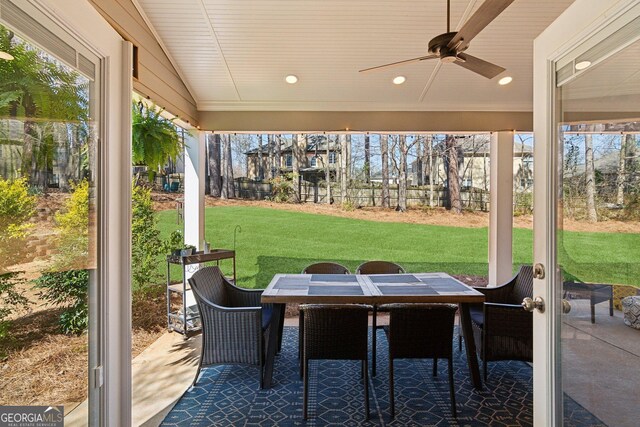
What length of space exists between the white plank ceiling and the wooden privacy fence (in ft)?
5.45

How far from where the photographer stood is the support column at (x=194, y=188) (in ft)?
14.7

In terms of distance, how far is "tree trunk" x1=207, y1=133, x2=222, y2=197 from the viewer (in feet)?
18.9

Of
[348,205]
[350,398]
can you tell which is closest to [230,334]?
[350,398]

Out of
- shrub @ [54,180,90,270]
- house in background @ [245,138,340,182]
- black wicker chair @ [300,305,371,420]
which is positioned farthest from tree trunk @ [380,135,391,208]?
shrub @ [54,180,90,270]

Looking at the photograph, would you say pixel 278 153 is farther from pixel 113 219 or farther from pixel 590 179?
pixel 590 179

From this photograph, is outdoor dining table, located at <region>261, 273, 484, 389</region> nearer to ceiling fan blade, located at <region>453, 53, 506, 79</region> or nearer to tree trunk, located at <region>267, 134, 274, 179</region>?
ceiling fan blade, located at <region>453, 53, 506, 79</region>

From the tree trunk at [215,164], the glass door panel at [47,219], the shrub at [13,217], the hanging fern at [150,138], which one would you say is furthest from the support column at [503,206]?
the shrub at [13,217]

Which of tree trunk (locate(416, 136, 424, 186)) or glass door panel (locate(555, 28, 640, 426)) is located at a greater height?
tree trunk (locate(416, 136, 424, 186))

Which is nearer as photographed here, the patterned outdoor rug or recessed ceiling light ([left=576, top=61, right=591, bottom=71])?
recessed ceiling light ([left=576, top=61, right=591, bottom=71])

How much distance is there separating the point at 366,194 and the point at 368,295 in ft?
11.0

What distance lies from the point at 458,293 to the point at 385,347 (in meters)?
1.19

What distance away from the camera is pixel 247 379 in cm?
305

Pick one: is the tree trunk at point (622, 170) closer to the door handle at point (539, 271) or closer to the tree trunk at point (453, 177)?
the door handle at point (539, 271)

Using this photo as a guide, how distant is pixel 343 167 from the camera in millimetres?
5898
